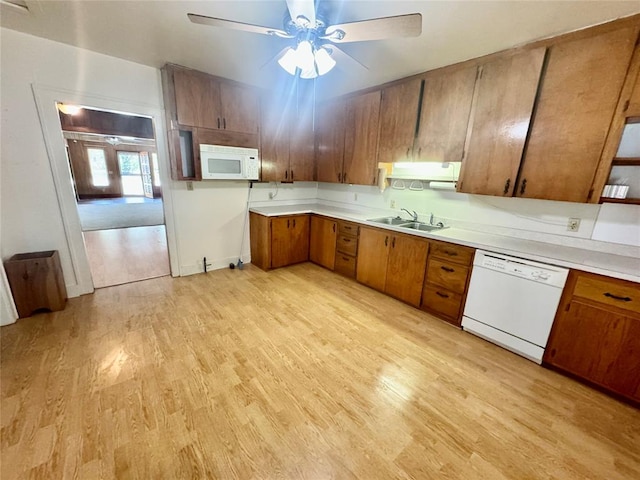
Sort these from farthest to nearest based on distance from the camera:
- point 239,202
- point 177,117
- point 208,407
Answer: point 239,202 → point 177,117 → point 208,407

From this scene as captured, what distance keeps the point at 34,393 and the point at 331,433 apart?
1.94 meters

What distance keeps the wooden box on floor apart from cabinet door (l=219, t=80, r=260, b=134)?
2.32 m

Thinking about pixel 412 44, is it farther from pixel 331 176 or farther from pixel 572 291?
pixel 572 291

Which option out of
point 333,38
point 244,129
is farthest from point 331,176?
point 333,38

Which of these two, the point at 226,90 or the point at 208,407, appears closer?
the point at 208,407

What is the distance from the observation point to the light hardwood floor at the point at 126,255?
350 cm

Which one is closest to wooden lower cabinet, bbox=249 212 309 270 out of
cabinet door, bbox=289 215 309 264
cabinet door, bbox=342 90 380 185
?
cabinet door, bbox=289 215 309 264

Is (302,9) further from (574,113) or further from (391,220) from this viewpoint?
(391,220)

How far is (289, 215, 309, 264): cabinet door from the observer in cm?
391

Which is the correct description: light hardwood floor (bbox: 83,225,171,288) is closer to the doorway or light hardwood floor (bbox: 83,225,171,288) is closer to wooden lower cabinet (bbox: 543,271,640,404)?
the doorway

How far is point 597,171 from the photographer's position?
1.85 meters

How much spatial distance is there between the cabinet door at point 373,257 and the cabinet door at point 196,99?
7.66 ft

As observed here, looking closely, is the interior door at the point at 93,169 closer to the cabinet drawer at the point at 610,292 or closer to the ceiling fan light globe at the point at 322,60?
the ceiling fan light globe at the point at 322,60

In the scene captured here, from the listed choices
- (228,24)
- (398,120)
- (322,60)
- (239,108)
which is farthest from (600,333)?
(239,108)
